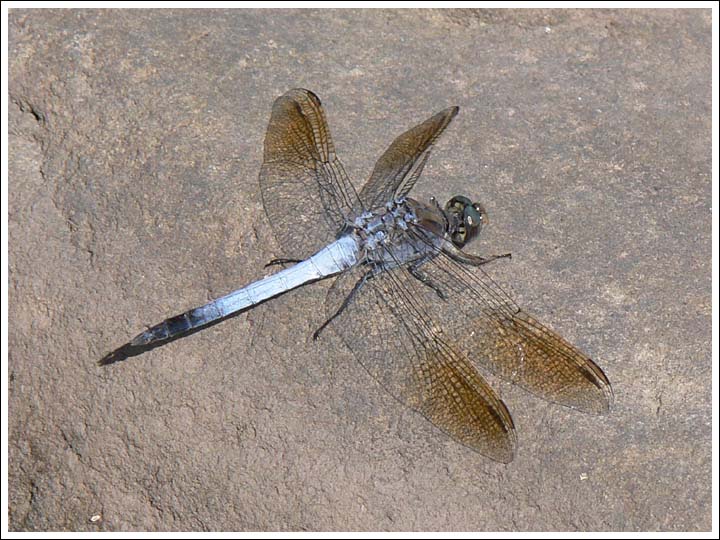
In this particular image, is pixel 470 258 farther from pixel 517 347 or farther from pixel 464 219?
pixel 517 347

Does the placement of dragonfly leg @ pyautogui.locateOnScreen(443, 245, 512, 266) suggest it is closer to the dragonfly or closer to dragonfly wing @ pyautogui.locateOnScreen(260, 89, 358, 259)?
the dragonfly

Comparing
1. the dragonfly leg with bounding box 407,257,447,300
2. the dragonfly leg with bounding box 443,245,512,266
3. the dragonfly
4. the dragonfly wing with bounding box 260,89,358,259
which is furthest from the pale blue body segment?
the dragonfly leg with bounding box 443,245,512,266

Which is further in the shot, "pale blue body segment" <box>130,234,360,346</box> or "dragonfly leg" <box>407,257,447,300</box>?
→ "dragonfly leg" <box>407,257,447,300</box>

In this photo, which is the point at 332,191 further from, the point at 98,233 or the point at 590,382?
the point at 590,382

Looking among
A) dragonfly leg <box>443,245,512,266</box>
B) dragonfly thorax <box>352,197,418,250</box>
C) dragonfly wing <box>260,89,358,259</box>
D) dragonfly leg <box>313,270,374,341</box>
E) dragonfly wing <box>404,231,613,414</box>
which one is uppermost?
dragonfly wing <box>260,89,358,259</box>

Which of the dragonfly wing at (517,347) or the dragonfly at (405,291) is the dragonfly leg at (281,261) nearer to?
the dragonfly at (405,291)

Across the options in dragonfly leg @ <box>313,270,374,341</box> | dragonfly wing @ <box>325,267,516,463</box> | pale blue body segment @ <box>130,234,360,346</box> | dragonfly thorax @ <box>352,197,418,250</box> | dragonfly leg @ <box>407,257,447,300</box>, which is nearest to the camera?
dragonfly wing @ <box>325,267,516,463</box>

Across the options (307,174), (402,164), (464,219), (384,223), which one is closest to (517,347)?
(464,219)
